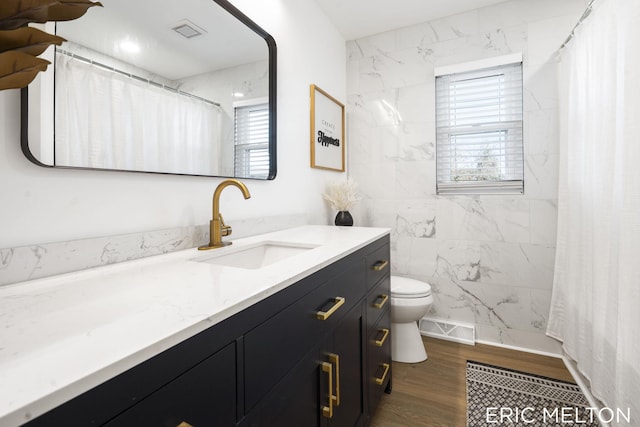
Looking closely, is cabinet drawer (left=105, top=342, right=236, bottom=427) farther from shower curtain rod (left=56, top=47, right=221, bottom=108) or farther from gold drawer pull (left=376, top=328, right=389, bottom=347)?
gold drawer pull (left=376, top=328, right=389, bottom=347)

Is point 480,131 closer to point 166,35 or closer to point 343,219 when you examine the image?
point 343,219

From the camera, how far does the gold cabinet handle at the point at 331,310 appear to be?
91 cm

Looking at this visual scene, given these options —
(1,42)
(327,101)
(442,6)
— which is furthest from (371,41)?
(1,42)

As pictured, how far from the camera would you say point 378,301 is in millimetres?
1569

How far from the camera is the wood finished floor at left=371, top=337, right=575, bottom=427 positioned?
1.58 metres

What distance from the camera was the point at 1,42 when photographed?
1.50 ft

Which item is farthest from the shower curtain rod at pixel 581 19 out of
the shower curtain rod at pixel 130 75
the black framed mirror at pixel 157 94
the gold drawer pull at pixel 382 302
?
the shower curtain rod at pixel 130 75

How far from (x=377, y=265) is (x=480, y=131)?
1497 millimetres

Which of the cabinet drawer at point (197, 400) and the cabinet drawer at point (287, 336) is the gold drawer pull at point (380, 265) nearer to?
the cabinet drawer at point (287, 336)

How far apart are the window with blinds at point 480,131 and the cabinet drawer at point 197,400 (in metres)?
2.25

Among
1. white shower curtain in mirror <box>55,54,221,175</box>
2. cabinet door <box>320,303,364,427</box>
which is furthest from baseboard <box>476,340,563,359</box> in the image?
Answer: white shower curtain in mirror <box>55,54,221,175</box>

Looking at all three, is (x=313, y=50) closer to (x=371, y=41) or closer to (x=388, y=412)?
(x=371, y=41)

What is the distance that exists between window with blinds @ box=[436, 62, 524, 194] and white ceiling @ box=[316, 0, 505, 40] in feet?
1.54

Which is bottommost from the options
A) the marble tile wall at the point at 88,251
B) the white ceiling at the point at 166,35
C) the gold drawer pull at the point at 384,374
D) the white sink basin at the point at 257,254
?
the gold drawer pull at the point at 384,374
